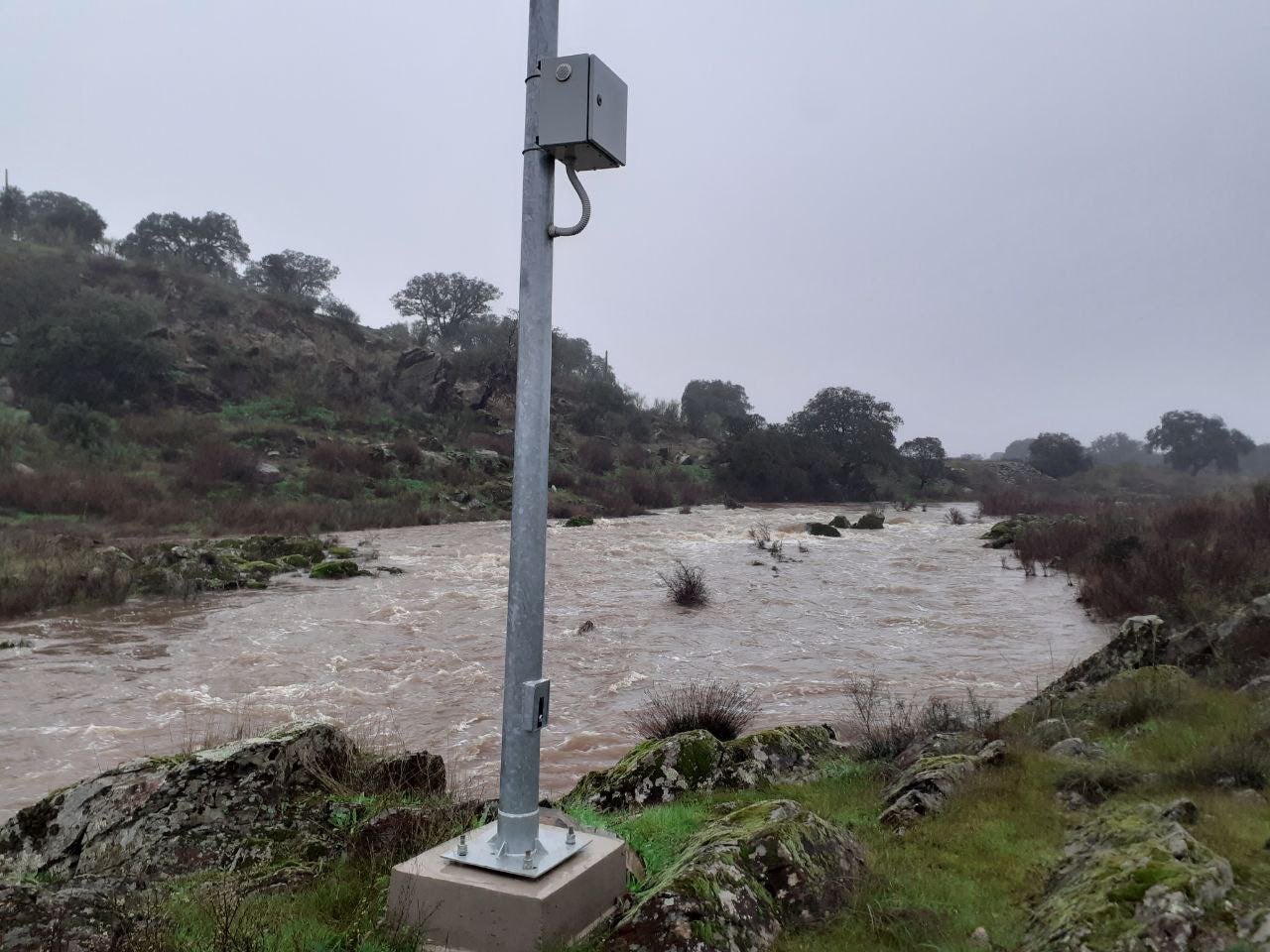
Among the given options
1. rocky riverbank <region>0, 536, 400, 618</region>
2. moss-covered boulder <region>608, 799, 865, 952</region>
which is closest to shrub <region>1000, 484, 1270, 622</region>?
moss-covered boulder <region>608, 799, 865, 952</region>

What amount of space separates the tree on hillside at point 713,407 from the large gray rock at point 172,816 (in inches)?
Answer: 1967

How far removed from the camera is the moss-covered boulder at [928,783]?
4496mm

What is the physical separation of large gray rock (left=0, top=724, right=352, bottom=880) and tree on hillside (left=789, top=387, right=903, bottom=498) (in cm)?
5023

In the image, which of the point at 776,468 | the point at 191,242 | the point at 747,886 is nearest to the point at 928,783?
the point at 747,886

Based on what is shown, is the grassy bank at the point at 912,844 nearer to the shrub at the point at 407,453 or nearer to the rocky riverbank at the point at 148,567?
the rocky riverbank at the point at 148,567

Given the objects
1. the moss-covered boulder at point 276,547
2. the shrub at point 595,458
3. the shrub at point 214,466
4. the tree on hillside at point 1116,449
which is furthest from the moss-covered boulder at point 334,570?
the tree on hillside at point 1116,449

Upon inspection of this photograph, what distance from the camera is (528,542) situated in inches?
114

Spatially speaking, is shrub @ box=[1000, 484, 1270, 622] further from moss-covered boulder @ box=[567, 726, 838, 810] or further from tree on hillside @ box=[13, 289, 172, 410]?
tree on hillside @ box=[13, 289, 172, 410]

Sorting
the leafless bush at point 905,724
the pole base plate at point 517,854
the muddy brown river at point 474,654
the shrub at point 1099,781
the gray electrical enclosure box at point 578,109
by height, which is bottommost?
the muddy brown river at point 474,654

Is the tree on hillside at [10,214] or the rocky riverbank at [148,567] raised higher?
the tree on hillside at [10,214]

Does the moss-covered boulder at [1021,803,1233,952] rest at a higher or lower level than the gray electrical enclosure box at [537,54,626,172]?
lower

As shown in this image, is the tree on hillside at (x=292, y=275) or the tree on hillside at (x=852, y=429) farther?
the tree on hillside at (x=292, y=275)

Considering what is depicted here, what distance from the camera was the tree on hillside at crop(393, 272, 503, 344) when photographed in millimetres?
72438

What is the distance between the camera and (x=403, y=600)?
15.8 metres
